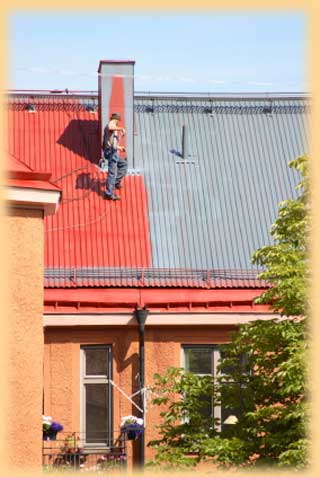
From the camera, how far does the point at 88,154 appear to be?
122ft

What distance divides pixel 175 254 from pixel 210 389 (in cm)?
1049

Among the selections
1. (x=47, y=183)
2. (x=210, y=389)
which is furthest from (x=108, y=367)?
(x=47, y=183)

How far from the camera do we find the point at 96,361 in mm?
32656

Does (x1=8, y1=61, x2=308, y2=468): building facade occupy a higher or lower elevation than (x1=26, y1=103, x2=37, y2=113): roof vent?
lower

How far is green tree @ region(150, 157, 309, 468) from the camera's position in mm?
21875

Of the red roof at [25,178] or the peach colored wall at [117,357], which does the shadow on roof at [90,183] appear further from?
the red roof at [25,178]

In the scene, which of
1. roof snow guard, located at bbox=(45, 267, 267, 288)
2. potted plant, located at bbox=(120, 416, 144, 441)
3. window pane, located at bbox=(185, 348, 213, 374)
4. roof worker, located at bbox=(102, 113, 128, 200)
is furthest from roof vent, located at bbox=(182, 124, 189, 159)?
potted plant, located at bbox=(120, 416, 144, 441)

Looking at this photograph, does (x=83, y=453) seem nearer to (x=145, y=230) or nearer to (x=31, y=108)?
(x=145, y=230)

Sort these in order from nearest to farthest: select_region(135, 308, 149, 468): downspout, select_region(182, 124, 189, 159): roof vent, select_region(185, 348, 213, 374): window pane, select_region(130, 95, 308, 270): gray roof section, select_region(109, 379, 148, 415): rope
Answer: select_region(135, 308, 149, 468): downspout, select_region(109, 379, 148, 415): rope, select_region(185, 348, 213, 374): window pane, select_region(130, 95, 308, 270): gray roof section, select_region(182, 124, 189, 159): roof vent

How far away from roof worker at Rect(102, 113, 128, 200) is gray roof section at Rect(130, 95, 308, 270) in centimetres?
81

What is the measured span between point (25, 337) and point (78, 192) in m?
16.6

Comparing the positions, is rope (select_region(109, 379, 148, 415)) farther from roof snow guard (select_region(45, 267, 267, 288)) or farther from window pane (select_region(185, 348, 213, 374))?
roof snow guard (select_region(45, 267, 267, 288))

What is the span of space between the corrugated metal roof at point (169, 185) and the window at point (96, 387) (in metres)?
1.43

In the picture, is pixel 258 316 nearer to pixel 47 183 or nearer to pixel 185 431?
pixel 185 431
